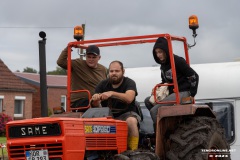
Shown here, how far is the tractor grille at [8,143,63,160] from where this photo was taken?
766cm

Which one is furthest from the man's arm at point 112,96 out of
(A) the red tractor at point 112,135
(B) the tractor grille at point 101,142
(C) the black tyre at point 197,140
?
(C) the black tyre at point 197,140

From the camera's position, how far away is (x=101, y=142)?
824 centimetres

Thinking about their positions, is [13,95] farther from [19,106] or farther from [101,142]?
[101,142]

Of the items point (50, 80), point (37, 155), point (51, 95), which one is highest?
point (50, 80)

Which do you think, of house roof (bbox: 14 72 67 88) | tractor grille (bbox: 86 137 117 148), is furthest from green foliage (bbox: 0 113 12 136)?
tractor grille (bbox: 86 137 117 148)

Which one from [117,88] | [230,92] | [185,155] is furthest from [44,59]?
[230,92]

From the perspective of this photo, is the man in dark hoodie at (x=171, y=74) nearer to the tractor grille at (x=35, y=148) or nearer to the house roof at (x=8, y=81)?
the tractor grille at (x=35, y=148)

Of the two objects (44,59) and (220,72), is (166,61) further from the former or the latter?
(220,72)

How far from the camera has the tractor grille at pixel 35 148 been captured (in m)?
7.66

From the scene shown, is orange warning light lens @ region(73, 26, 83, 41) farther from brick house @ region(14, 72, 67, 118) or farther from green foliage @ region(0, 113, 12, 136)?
brick house @ region(14, 72, 67, 118)

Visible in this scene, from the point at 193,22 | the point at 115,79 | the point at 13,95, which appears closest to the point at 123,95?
the point at 115,79

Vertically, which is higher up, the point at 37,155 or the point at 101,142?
the point at 101,142

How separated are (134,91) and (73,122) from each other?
1329 mm

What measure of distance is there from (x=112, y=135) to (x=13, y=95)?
132 feet
